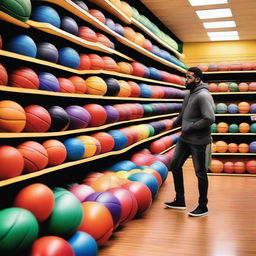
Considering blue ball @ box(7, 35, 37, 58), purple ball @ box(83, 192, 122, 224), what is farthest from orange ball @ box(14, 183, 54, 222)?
blue ball @ box(7, 35, 37, 58)

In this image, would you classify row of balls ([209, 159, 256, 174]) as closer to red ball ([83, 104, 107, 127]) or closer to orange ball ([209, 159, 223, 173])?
orange ball ([209, 159, 223, 173])

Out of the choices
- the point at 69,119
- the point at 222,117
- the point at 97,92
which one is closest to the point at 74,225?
the point at 69,119

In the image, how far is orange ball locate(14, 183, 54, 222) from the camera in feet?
10.8

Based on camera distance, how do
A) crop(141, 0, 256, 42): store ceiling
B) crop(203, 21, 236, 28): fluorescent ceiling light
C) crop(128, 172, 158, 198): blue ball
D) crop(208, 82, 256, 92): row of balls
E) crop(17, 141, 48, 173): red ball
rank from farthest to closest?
crop(208, 82, 256, 92): row of balls, crop(203, 21, 236, 28): fluorescent ceiling light, crop(141, 0, 256, 42): store ceiling, crop(128, 172, 158, 198): blue ball, crop(17, 141, 48, 173): red ball

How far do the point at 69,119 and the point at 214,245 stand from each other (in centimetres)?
209

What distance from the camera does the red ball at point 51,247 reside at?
2.92 metres

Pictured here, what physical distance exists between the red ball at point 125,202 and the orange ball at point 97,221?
474 millimetres

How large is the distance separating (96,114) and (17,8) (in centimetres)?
Result: 193

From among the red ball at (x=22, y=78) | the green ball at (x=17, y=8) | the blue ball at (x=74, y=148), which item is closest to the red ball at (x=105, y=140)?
A: the blue ball at (x=74, y=148)

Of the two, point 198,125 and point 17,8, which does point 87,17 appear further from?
point 198,125

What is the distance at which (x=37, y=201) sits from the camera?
10.9 feet

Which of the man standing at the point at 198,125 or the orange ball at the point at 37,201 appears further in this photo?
the man standing at the point at 198,125

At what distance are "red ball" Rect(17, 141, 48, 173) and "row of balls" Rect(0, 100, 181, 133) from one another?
175 millimetres

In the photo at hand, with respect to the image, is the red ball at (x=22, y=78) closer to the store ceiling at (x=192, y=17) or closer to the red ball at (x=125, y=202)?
the red ball at (x=125, y=202)
